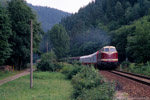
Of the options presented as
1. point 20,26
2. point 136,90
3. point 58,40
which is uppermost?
point 58,40

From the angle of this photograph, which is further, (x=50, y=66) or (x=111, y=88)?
(x=50, y=66)

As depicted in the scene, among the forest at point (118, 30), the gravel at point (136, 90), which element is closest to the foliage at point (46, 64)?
the forest at point (118, 30)

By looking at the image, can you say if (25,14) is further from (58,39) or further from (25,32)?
(58,39)

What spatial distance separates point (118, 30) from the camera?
2394 inches

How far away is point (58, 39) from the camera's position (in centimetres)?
6600

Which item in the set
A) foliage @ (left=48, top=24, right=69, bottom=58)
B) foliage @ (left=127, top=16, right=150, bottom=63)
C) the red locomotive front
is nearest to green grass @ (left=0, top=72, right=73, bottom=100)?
the red locomotive front

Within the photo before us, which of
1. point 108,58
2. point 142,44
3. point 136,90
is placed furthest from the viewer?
point 108,58

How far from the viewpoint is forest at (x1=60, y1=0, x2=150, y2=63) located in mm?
29141

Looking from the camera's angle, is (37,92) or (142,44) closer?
(37,92)

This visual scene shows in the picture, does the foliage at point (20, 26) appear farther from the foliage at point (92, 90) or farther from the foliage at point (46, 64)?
the foliage at point (92, 90)

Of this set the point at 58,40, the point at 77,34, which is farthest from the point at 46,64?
the point at 77,34

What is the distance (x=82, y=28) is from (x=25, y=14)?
66.5 m

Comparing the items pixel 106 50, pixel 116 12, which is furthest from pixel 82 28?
pixel 106 50

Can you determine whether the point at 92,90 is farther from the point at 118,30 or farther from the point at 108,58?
the point at 118,30
